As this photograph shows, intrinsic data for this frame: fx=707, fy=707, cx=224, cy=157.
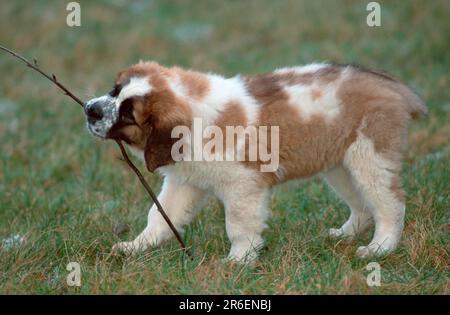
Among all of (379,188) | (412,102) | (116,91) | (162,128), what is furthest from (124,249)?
(412,102)

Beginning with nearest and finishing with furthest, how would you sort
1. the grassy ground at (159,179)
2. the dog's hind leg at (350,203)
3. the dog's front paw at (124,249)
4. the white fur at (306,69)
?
the grassy ground at (159,179) → the dog's front paw at (124,249) → the white fur at (306,69) → the dog's hind leg at (350,203)

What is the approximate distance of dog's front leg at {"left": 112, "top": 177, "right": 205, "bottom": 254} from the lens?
4500mm

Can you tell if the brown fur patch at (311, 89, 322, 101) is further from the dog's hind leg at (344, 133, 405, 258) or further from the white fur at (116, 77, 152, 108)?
the white fur at (116, 77, 152, 108)

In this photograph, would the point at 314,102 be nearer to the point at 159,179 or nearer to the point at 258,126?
the point at 258,126

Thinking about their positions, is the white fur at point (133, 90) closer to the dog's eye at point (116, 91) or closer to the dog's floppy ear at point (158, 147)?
the dog's eye at point (116, 91)

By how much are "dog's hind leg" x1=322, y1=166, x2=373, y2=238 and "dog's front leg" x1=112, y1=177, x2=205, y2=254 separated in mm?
909

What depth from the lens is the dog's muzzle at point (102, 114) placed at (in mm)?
3977

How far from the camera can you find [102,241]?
4520 mm

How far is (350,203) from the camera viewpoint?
188 inches

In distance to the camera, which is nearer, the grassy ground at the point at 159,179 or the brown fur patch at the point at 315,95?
the grassy ground at the point at 159,179

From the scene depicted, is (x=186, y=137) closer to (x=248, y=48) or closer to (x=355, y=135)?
(x=355, y=135)

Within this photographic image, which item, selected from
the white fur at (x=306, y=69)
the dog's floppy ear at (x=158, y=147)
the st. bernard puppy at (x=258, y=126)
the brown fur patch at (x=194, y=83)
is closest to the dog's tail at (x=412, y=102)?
the st. bernard puppy at (x=258, y=126)
